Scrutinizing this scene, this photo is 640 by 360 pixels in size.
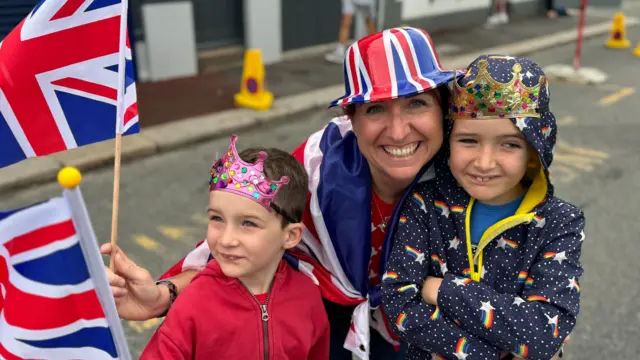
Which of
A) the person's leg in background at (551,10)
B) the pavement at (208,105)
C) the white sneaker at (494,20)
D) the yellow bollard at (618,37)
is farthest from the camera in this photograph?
the person's leg in background at (551,10)

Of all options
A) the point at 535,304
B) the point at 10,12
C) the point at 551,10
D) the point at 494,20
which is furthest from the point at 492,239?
the point at 551,10

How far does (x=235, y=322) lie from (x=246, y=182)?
0.43 metres

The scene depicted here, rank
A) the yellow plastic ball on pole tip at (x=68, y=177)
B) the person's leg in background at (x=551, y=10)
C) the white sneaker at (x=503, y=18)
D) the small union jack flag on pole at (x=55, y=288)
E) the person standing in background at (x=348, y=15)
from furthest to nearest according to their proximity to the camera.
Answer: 1. the person's leg in background at (x=551, y=10)
2. the white sneaker at (x=503, y=18)
3. the person standing in background at (x=348, y=15)
4. the small union jack flag on pole at (x=55, y=288)
5. the yellow plastic ball on pole tip at (x=68, y=177)

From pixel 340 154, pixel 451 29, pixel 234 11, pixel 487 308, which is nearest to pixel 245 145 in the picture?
pixel 234 11

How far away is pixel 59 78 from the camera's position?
1.75 metres

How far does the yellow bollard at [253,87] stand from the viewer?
745 centimetres

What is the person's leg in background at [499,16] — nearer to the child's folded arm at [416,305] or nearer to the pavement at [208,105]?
the pavement at [208,105]

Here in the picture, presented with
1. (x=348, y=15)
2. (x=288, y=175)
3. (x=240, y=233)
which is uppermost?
(x=288, y=175)

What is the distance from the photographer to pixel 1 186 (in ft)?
17.0

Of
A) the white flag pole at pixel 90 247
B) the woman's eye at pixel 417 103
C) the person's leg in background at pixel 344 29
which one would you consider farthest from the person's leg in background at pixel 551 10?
the white flag pole at pixel 90 247

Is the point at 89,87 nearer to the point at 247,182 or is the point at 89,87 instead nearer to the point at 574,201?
the point at 247,182

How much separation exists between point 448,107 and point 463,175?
0.79 feet

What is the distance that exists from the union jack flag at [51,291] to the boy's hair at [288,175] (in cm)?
64

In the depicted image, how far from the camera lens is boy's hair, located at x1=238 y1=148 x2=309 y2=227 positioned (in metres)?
1.82
